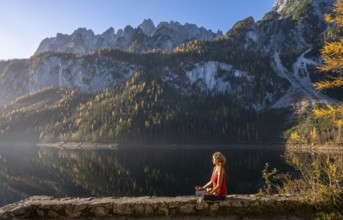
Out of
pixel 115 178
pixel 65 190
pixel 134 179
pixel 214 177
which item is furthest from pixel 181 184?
pixel 214 177

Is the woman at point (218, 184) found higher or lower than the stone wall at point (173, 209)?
higher

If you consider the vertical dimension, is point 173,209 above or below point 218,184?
below

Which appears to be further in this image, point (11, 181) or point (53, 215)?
point (11, 181)

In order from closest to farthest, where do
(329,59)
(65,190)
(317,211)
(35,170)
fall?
1. (317,211)
2. (329,59)
3. (65,190)
4. (35,170)

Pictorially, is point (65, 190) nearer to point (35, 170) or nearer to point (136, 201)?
point (35, 170)

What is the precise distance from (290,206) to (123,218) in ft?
26.2

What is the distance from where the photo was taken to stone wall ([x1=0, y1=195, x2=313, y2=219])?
15523 mm

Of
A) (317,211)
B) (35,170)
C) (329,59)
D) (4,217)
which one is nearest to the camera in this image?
(4,217)

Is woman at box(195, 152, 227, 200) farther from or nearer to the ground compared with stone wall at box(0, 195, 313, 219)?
farther from the ground

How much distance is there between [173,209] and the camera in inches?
616

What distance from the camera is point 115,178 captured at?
74.7 meters

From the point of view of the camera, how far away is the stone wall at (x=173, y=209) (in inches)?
611

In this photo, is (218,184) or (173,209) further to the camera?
(173,209)

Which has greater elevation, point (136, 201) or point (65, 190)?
point (136, 201)
